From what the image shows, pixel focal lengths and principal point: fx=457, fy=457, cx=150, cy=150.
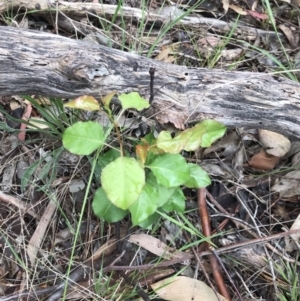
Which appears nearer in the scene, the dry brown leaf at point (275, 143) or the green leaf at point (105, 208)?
the green leaf at point (105, 208)

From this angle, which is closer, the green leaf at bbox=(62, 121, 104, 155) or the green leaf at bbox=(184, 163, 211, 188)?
the green leaf at bbox=(62, 121, 104, 155)

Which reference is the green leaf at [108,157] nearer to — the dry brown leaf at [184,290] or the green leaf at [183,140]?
the green leaf at [183,140]

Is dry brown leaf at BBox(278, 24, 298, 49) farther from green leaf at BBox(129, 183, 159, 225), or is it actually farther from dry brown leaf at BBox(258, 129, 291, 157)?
green leaf at BBox(129, 183, 159, 225)

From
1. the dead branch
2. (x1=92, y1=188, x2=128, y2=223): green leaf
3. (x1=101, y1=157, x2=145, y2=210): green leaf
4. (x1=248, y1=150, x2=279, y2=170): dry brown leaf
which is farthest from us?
the dead branch

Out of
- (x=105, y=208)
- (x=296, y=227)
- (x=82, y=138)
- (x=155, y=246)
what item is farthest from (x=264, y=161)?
(x=82, y=138)

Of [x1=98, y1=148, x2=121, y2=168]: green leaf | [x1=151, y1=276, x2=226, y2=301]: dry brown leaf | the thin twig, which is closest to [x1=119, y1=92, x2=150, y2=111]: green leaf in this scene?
[x1=98, y1=148, x2=121, y2=168]: green leaf

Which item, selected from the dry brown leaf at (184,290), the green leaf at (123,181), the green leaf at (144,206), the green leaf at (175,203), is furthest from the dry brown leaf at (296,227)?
the green leaf at (123,181)

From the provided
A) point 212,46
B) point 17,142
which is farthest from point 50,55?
point 212,46
